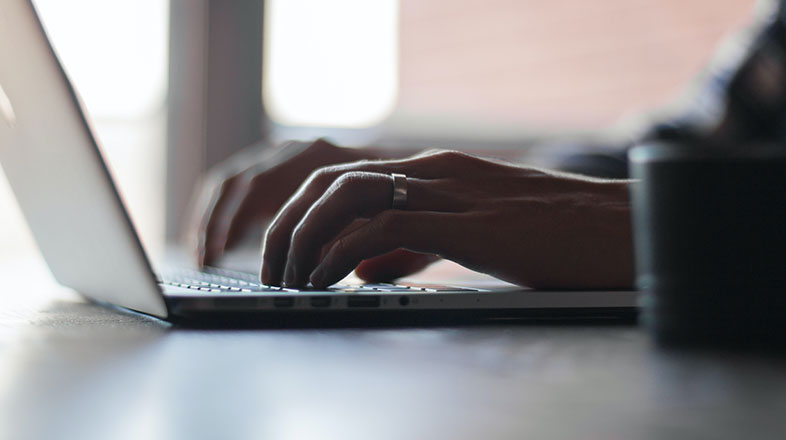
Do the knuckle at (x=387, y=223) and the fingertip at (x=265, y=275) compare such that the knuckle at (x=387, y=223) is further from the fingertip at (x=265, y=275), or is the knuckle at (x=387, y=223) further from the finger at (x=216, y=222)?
the finger at (x=216, y=222)

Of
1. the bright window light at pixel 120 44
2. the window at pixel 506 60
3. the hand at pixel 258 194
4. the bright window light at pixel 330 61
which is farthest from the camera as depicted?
the window at pixel 506 60

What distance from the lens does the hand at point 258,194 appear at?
122 centimetres

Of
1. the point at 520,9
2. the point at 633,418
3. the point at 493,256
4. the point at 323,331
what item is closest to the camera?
the point at 633,418

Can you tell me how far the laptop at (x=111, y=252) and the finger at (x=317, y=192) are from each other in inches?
1.5

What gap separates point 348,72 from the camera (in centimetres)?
301

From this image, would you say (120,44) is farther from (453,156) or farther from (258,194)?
(453,156)

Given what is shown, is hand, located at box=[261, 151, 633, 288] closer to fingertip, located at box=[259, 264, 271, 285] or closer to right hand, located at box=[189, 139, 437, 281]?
fingertip, located at box=[259, 264, 271, 285]

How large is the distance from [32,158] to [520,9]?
283 cm

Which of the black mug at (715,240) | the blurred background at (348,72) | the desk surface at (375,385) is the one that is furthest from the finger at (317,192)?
the blurred background at (348,72)

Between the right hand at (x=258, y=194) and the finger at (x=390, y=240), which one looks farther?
the right hand at (x=258, y=194)

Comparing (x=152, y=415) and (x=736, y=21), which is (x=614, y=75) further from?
(x=152, y=415)

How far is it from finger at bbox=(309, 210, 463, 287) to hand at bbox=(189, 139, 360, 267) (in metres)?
0.60

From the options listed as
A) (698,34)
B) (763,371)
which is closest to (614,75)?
(698,34)

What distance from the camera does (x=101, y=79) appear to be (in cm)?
275
